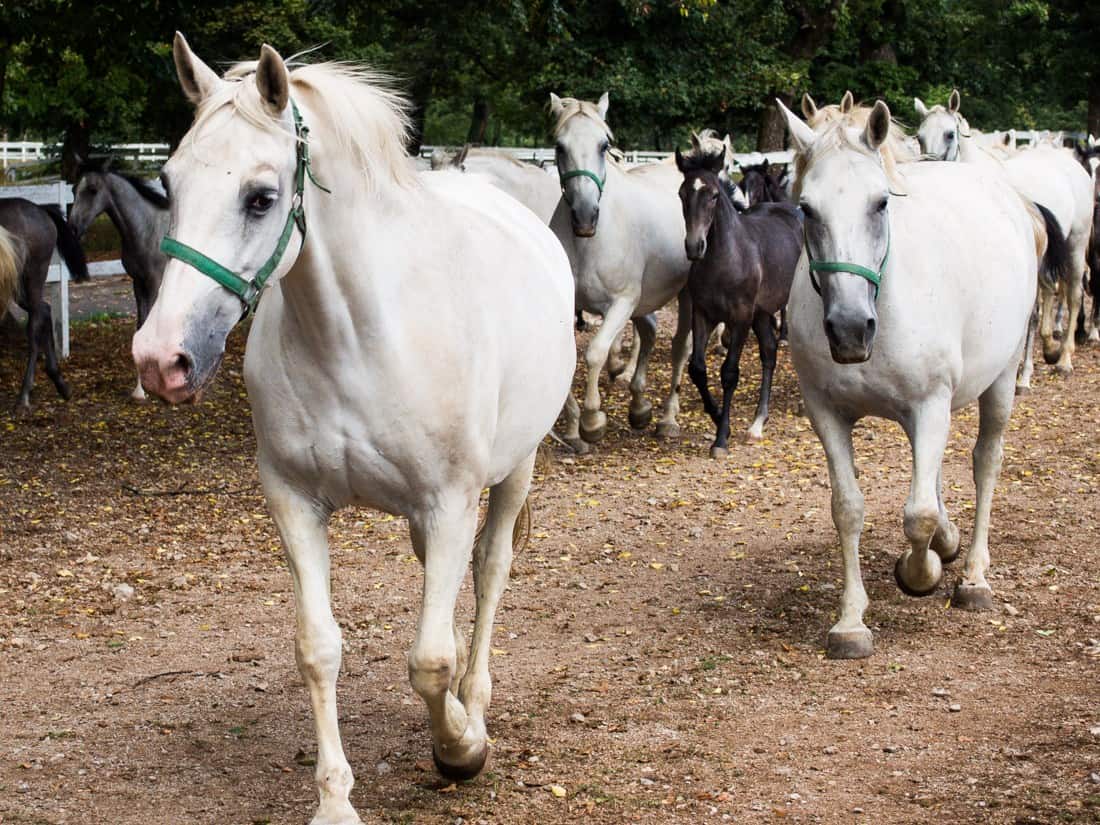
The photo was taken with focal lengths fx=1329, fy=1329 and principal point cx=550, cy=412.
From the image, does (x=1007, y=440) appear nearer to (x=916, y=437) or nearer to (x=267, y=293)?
(x=916, y=437)

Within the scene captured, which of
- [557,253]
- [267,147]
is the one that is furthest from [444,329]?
[557,253]

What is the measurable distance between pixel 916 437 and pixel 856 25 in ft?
96.6

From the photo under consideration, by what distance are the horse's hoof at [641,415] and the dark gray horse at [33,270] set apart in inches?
188

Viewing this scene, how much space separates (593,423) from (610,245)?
142cm

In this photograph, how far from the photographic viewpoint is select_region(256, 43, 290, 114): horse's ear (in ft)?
9.86

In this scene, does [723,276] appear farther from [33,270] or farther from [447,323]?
[447,323]

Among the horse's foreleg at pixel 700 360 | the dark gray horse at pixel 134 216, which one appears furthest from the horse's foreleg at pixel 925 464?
the dark gray horse at pixel 134 216

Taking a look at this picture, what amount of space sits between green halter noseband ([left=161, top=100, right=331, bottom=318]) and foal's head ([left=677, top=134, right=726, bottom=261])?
630 centimetres

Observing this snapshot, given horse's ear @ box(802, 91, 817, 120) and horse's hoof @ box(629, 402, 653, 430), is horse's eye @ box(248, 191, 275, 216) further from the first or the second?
horse's hoof @ box(629, 402, 653, 430)

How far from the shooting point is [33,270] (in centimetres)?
1117

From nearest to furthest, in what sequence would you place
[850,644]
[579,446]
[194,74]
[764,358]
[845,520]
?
[194,74] → [850,644] → [845,520] → [579,446] → [764,358]

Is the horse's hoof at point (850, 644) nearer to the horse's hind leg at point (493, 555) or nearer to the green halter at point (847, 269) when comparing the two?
the green halter at point (847, 269)

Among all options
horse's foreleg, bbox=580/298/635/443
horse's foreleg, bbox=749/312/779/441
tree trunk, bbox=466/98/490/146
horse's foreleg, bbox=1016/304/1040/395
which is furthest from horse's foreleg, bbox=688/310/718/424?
tree trunk, bbox=466/98/490/146

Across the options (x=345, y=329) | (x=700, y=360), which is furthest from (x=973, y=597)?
(x=700, y=360)
